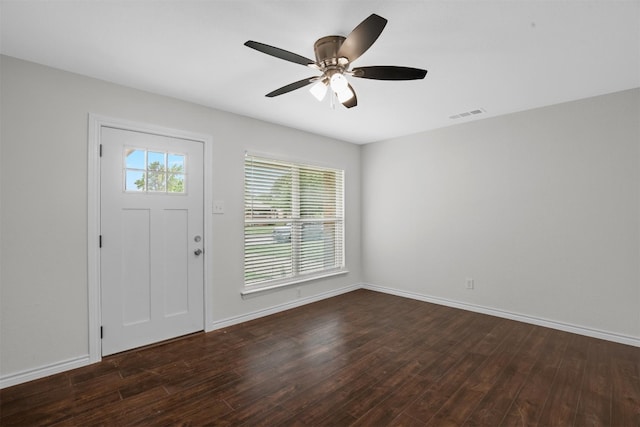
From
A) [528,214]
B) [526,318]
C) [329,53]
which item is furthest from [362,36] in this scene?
[526,318]

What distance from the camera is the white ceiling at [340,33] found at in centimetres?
179

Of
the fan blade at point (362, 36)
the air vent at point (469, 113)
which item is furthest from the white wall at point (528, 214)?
the fan blade at point (362, 36)

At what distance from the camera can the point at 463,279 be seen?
4.07 m

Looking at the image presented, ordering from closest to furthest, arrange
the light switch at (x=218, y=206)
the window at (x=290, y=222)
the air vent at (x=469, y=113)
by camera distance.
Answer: the light switch at (x=218, y=206) → the air vent at (x=469, y=113) → the window at (x=290, y=222)

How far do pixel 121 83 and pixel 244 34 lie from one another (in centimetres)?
152

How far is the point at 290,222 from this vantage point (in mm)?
4215

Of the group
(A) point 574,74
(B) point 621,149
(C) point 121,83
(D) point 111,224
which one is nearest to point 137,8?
(C) point 121,83

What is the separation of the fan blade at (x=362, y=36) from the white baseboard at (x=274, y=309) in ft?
9.92

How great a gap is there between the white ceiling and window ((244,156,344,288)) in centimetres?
114

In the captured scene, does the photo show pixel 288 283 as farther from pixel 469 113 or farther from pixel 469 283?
pixel 469 113

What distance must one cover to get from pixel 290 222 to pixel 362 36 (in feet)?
9.38

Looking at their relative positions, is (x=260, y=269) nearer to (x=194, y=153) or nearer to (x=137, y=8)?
(x=194, y=153)

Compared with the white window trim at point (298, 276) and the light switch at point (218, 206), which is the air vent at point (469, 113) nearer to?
the white window trim at point (298, 276)

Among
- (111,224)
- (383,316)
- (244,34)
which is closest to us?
(244,34)
